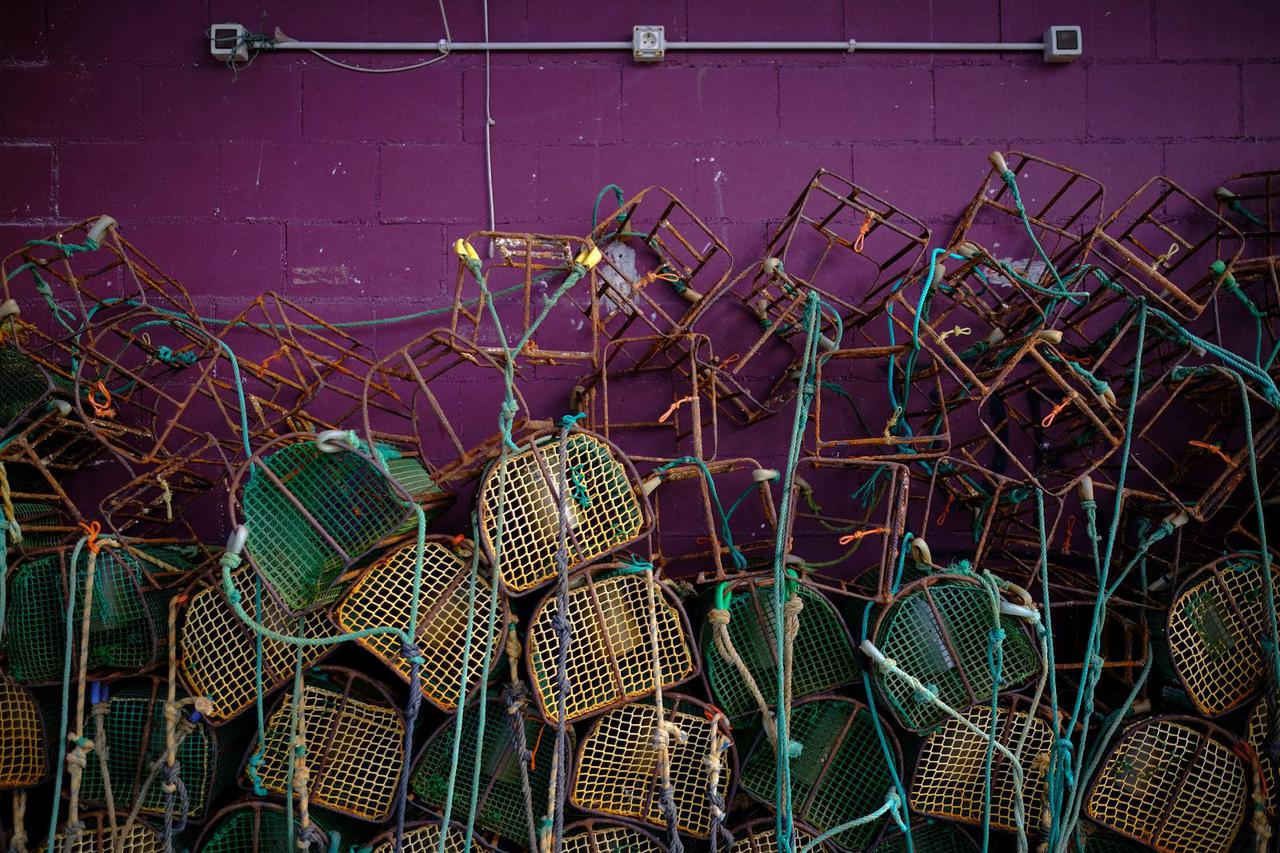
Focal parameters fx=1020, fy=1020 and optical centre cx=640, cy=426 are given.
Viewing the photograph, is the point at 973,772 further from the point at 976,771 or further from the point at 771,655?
the point at 771,655

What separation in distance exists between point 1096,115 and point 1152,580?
168 centimetres

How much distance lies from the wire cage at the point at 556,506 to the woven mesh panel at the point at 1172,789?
4.76ft

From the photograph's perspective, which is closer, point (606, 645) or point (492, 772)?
point (606, 645)

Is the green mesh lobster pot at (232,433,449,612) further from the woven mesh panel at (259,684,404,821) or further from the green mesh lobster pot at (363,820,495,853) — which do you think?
the green mesh lobster pot at (363,820,495,853)

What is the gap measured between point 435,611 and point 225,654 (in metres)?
0.59

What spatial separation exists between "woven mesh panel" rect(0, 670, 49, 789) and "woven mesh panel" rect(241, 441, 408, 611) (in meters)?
0.86

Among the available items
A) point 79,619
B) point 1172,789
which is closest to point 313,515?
point 79,619

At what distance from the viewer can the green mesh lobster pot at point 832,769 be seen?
2.78 meters

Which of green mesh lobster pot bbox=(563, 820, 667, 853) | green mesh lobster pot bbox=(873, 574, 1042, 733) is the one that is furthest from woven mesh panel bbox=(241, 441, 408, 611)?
green mesh lobster pot bbox=(873, 574, 1042, 733)

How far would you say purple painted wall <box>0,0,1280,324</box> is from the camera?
359 cm

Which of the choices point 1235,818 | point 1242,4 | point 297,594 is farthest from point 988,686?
point 1242,4

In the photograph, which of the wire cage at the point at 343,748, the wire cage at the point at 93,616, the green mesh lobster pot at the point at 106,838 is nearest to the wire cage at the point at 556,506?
the wire cage at the point at 343,748

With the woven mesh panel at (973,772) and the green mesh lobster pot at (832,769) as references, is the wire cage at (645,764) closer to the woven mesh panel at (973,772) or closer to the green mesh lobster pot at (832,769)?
the green mesh lobster pot at (832,769)

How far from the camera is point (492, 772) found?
107 inches
